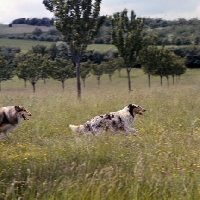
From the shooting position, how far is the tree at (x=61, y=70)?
51.3 meters

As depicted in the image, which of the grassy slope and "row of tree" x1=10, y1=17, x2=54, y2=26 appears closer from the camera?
the grassy slope

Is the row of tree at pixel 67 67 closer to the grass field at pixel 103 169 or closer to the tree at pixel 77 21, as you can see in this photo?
the tree at pixel 77 21

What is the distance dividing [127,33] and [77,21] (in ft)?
33.8

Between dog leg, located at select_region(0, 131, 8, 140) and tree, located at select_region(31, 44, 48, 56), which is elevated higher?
tree, located at select_region(31, 44, 48, 56)

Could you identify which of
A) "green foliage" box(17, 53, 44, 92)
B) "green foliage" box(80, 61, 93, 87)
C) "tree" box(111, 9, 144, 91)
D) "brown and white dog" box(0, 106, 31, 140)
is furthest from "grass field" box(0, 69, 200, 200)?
"green foliage" box(80, 61, 93, 87)

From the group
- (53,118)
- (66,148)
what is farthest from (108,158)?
(53,118)

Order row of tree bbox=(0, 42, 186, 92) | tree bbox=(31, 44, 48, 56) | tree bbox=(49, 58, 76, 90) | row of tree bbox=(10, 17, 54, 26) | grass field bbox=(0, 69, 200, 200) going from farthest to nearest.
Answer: row of tree bbox=(10, 17, 54, 26)
tree bbox=(31, 44, 48, 56)
tree bbox=(49, 58, 76, 90)
row of tree bbox=(0, 42, 186, 92)
grass field bbox=(0, 69, 200, 200)

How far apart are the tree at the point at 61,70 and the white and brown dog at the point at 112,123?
4148 cm

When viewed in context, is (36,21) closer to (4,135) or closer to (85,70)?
(85,70)

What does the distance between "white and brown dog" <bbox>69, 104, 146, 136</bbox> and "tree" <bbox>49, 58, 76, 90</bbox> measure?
41479 millimetres

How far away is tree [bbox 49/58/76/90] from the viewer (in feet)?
168

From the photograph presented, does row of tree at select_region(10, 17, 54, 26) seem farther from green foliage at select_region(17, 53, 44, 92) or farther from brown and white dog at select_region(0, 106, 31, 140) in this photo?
brown and white dog at select_region(0, 106, 31, 140)

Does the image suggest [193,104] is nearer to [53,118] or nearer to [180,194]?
A: [53,118]

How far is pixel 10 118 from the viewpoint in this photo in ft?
28.1
